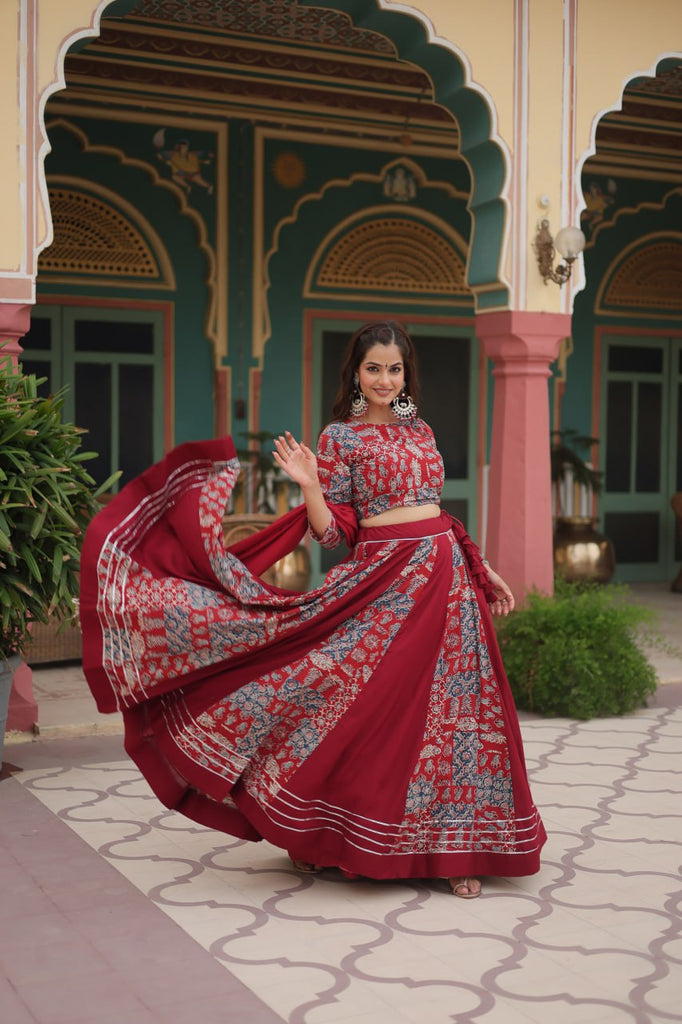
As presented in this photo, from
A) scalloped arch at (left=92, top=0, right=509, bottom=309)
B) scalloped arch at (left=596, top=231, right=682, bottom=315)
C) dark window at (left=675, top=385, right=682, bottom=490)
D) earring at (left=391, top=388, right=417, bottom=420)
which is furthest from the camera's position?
dark window at (left=675, top=385, right=682, bottom=490)

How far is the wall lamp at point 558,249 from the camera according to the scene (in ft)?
19.6

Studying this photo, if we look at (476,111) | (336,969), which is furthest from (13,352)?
(336,969)

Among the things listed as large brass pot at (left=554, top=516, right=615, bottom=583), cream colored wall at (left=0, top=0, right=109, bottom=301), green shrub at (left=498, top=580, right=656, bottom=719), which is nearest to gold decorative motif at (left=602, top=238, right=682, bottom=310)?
large brass pot at (left=554, top=516, right=615, bottom=583)

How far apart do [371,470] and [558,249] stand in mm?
2744

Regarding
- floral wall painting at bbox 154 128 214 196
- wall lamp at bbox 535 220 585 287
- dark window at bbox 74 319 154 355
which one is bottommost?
dark window at bbox 74 319 154 355

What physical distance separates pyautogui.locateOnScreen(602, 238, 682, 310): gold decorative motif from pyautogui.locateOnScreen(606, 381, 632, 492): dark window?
650 millimetres

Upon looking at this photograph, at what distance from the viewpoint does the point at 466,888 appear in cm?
349

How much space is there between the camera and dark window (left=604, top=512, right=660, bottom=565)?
Answer: 33.4 feet

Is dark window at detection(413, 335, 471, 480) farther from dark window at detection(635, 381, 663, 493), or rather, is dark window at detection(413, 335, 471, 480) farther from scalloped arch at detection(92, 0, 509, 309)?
scalloped arch at detection(92, 0, 509, 309)

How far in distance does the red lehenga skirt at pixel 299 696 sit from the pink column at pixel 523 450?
2.69m

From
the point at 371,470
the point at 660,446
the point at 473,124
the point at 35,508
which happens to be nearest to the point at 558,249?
the point at 473,124

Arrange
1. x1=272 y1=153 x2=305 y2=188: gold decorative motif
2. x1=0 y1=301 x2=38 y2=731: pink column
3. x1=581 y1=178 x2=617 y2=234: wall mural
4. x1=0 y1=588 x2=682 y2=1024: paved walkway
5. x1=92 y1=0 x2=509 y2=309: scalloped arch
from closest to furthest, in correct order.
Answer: x1=0 y1=588 x2=682 y2=1024: paved walkway < x1=0 y1=301 x2=38 y2=731: pink column < x1=92 y1=0 x2=509 y2=309: scalloped arch < x1=272 y1=153 x2=305 y2=188: gold decorative motif < x1=581 y1=178 x2=617 y2=234: wall mural

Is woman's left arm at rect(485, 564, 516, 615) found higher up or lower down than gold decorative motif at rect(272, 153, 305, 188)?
lower down

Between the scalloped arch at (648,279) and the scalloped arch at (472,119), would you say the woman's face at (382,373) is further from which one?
the scalloped arch at (648,279)
